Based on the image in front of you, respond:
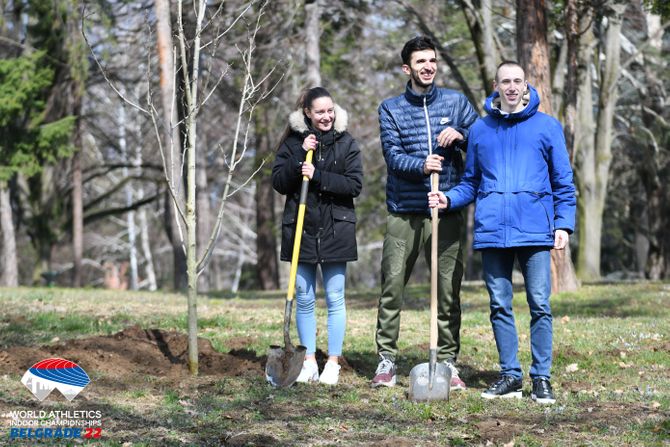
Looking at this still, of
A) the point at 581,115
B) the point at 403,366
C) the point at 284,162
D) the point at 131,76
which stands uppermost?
the point at 131,76

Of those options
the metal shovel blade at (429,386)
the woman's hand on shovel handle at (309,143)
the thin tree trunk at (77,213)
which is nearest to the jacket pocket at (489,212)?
the metal shovel blade at (429,386)

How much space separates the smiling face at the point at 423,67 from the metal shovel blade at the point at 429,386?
1.97 meters

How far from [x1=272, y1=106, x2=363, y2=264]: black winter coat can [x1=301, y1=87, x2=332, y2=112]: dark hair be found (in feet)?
0.30

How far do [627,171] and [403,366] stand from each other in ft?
88.2

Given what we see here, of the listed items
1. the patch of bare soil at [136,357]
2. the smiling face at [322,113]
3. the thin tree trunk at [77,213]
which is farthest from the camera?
the thin tree trunk at [77,213]

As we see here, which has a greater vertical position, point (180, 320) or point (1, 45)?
point (1, 45)

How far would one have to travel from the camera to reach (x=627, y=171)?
33.2 metres

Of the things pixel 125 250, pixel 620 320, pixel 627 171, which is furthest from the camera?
pixel 125 250

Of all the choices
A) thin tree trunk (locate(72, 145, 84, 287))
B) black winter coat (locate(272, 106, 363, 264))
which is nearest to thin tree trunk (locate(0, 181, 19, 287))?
thin tree trunk (locate(72, 145, 84, 287))

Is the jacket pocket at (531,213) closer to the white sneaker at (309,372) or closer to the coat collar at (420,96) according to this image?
the coat collar at (420,96)

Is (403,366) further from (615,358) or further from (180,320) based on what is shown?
(180,320)

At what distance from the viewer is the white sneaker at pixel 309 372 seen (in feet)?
23.4

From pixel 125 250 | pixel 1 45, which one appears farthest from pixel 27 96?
pixel 125 250

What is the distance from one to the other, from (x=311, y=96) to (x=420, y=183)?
101cm
